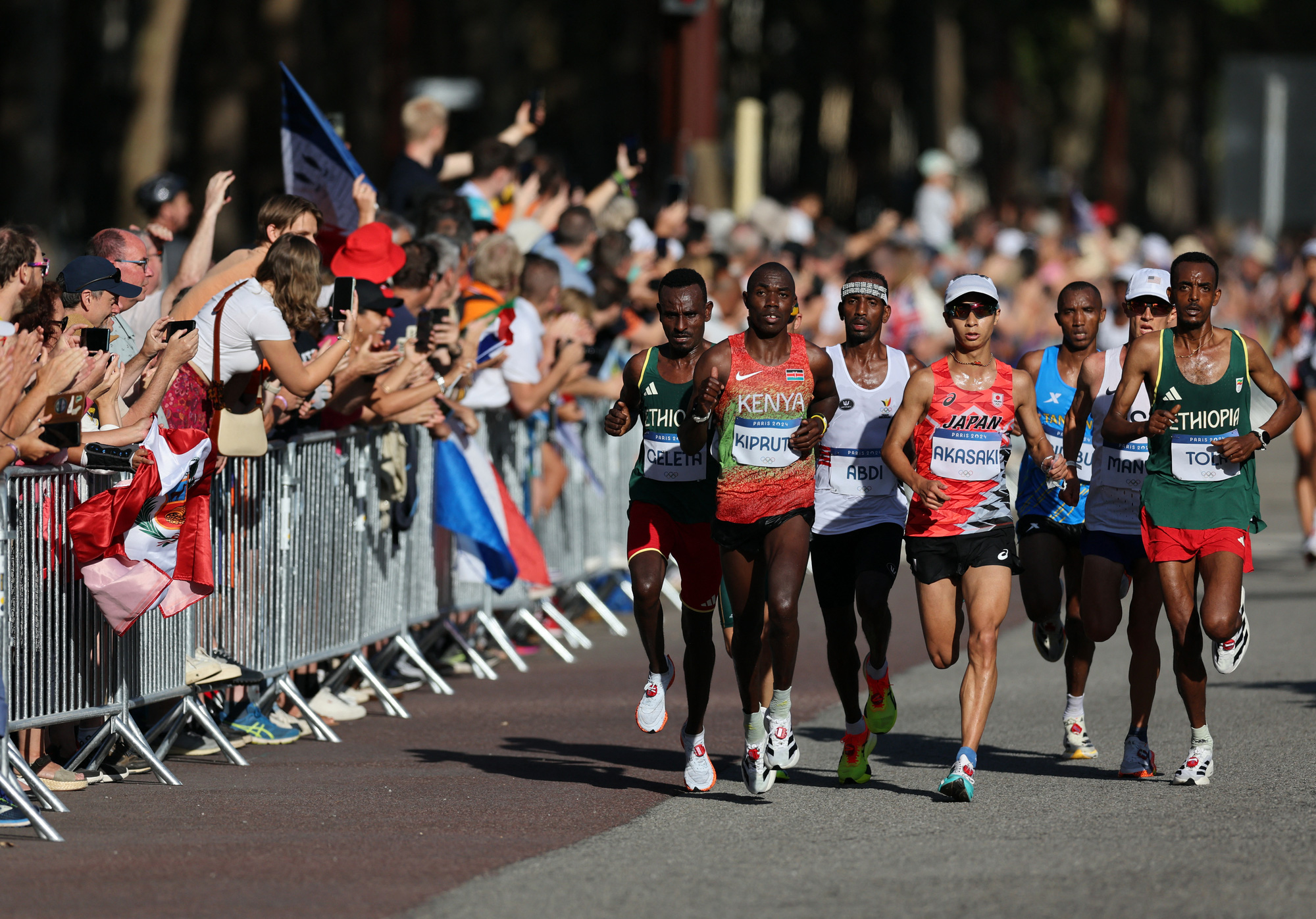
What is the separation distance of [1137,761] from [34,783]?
408cm

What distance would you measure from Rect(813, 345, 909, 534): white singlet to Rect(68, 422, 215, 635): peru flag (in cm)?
234

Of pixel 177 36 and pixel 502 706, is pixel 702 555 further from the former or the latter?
pixel 177 36

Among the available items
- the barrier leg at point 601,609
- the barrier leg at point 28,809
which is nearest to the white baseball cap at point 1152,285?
the barrier leg at point 28,809

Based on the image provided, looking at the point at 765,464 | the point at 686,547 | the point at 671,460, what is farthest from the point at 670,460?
the point at 765,464

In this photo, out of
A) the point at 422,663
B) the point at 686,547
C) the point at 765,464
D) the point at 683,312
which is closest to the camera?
the point at 765,464

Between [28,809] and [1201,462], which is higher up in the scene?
[1201,462]

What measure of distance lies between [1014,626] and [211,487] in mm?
6103

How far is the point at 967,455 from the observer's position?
28.7 feet

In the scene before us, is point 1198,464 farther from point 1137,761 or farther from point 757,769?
point 757,769

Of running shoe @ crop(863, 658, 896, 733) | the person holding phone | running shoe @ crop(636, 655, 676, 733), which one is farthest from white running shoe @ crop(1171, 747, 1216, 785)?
the person holding phone

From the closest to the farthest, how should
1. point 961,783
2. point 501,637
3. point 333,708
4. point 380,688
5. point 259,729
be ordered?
1. point 961,783
2. point 259,729
3. point 333,708
4. point 380,688
5. point 501,637

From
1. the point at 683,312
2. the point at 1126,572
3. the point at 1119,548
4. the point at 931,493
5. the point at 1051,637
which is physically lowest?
the point at 1051,637

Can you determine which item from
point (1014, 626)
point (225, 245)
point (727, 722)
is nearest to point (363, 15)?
point (225, 245)

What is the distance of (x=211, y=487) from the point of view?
9328mm
